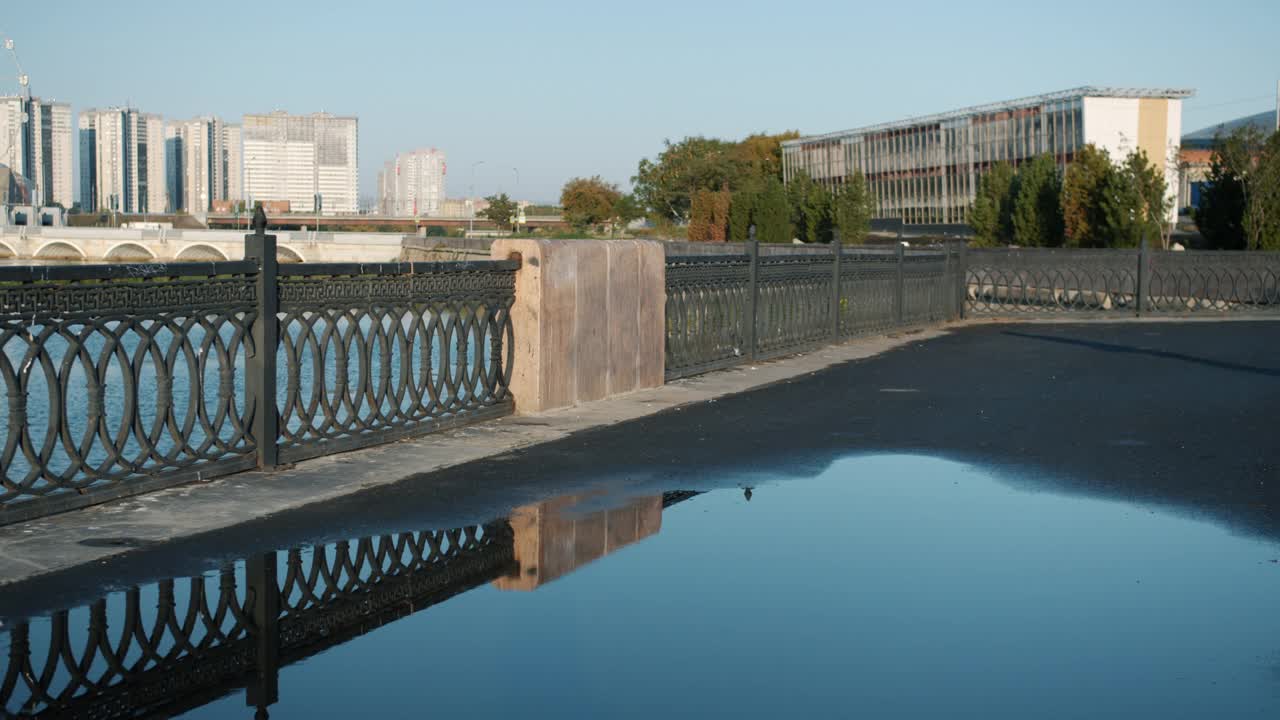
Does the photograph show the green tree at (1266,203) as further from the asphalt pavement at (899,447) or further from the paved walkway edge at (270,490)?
the paved walkway edge at (270,490)

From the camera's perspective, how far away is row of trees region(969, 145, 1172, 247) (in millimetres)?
38719

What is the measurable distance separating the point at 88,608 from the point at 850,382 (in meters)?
11.1

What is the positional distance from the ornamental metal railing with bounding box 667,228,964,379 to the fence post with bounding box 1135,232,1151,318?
5.81 meters

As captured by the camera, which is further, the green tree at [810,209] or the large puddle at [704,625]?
the green tree at [810,209]

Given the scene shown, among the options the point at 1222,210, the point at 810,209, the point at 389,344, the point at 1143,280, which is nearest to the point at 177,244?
the point at 810,209

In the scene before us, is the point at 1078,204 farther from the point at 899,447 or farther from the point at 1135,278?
the point at 899,447

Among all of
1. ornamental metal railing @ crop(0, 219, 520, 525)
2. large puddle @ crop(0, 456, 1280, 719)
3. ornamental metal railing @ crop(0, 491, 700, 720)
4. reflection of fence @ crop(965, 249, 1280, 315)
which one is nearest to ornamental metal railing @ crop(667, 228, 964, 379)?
ornamental metal railing @ crop(0, 219, 520, 525)

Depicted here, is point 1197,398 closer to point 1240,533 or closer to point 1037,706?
point 1240,533

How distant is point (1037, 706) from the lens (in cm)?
472

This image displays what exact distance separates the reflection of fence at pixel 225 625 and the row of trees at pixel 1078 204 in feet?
110

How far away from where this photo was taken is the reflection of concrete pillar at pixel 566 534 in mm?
6695

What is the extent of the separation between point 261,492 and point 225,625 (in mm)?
2763

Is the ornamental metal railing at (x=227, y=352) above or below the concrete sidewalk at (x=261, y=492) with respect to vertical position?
above

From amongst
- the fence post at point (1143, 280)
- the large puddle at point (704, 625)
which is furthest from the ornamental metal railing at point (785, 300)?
the large puddle at point (704, 625)
